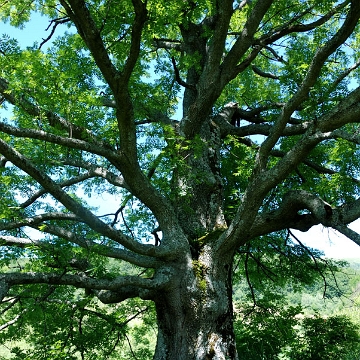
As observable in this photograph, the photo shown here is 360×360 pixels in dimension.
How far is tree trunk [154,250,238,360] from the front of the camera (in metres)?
5.39

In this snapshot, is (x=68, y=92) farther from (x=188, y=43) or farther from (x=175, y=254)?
(x=188, y=43)

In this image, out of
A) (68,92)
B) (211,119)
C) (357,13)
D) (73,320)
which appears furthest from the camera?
(211,119)

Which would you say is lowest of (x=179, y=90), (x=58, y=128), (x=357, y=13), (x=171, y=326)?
(x=171, y=326)

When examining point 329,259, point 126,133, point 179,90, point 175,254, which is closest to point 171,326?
point 175,254

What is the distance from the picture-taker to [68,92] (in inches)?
212

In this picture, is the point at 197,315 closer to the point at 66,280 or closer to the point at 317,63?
the point at 66,280

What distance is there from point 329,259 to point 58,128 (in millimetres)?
6949

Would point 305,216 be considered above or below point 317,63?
below

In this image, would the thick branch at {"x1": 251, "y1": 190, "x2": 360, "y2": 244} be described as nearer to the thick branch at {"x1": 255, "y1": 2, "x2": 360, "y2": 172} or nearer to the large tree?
the large tree

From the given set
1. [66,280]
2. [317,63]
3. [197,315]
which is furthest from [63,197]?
[317,63]

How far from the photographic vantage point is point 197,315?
5.52 m

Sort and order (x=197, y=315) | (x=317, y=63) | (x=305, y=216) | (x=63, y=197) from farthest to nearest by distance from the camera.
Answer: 1. (x=305, y=216)
2. (x=197, y=315)
3. (x=63, y=197)
4. (x=317, y=63)

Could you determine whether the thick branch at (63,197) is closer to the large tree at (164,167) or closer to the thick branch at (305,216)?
the large tree at (164,167)

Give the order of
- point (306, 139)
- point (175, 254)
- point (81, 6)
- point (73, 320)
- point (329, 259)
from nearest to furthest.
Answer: point (81, 6) → point (306, 139) → point (175, 254) → point (73, 320) → point (329, 259)
